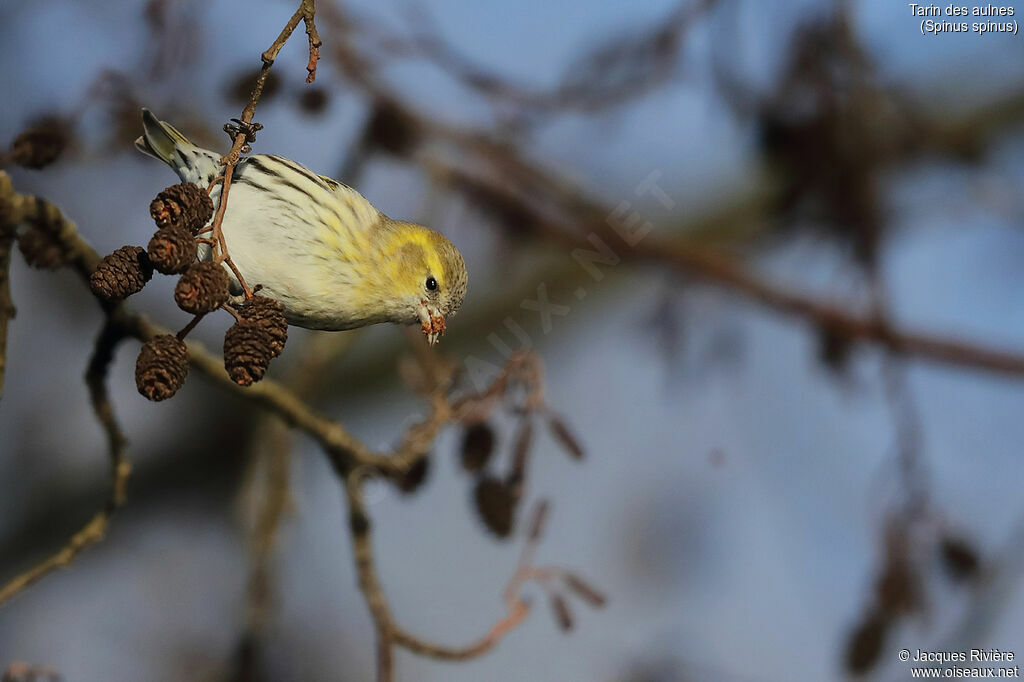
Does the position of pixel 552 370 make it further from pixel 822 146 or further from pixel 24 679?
pixel 24 679

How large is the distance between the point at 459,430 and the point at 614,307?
234 centimetres

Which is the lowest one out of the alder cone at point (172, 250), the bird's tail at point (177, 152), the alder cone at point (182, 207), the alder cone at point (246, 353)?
the alder cone at point (246, 353)

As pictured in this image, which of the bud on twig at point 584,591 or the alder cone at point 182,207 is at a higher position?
the alder cone at point 182,207

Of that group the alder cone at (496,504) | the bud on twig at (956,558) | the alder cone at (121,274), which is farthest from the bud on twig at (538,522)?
the bud on twig at (956,558)

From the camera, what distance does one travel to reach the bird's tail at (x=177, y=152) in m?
0.71

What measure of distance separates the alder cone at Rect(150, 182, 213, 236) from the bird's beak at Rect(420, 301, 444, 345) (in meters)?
0.18

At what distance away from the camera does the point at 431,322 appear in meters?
0.67

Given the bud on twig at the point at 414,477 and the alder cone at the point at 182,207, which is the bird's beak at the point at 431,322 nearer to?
the alder cone at the point at 182,207

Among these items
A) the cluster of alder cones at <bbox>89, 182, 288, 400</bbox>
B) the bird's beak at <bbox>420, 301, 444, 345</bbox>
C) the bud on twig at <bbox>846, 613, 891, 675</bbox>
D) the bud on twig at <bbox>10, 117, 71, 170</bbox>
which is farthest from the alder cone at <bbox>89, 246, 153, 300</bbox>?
the bud on twig at <bbox>846, 613, 891, 675</bbox>

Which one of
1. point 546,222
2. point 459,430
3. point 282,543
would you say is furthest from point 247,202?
point 546,222

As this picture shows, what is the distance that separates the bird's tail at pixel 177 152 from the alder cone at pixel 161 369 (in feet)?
0.85

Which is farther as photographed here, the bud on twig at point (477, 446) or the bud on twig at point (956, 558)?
the bud on twig at point (956, 558)

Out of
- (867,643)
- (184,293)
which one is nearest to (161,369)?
(184,293)

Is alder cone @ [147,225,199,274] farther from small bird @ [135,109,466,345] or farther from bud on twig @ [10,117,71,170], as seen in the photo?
bud on twig @ [10,117,71,170]
